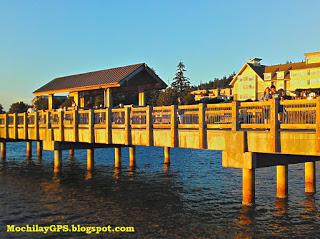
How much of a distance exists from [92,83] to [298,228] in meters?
18.4

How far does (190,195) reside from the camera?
22219mm

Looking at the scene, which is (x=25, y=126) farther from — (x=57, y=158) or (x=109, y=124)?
(x=109, y=124)

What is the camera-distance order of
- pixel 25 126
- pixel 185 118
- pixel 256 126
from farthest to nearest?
pixel 25 126
pixel 185 118
pixel 256 126

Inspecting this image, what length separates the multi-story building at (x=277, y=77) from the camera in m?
72.1

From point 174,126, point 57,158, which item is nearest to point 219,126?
point 174,126

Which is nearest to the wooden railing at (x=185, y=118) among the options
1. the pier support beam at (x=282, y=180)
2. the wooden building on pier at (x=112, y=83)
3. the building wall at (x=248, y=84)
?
the wooden building on pier at (x=112, y=83)

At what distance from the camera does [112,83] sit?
27031mm

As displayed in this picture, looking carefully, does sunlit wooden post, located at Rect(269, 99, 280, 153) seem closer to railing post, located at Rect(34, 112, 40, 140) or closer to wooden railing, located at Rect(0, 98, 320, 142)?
wooden railing, located at Rect(0, 98, 320, 142)

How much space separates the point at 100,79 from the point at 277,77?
59783 mm

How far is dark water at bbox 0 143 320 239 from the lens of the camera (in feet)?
52.0

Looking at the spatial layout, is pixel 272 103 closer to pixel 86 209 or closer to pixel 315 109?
pixel 315 109

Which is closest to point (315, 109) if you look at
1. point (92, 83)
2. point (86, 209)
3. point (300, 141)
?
point (300, 141)

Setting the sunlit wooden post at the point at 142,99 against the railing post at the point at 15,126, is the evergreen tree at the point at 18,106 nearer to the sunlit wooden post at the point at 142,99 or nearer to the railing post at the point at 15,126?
the railing post at the point at 15,126

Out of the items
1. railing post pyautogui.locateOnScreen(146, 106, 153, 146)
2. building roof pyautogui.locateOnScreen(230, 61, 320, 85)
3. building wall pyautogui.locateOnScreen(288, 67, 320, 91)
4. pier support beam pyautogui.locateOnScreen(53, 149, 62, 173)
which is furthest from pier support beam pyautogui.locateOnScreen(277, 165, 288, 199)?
building roof pyautogui.locateOnScreen(230, 61, 320, 85)
